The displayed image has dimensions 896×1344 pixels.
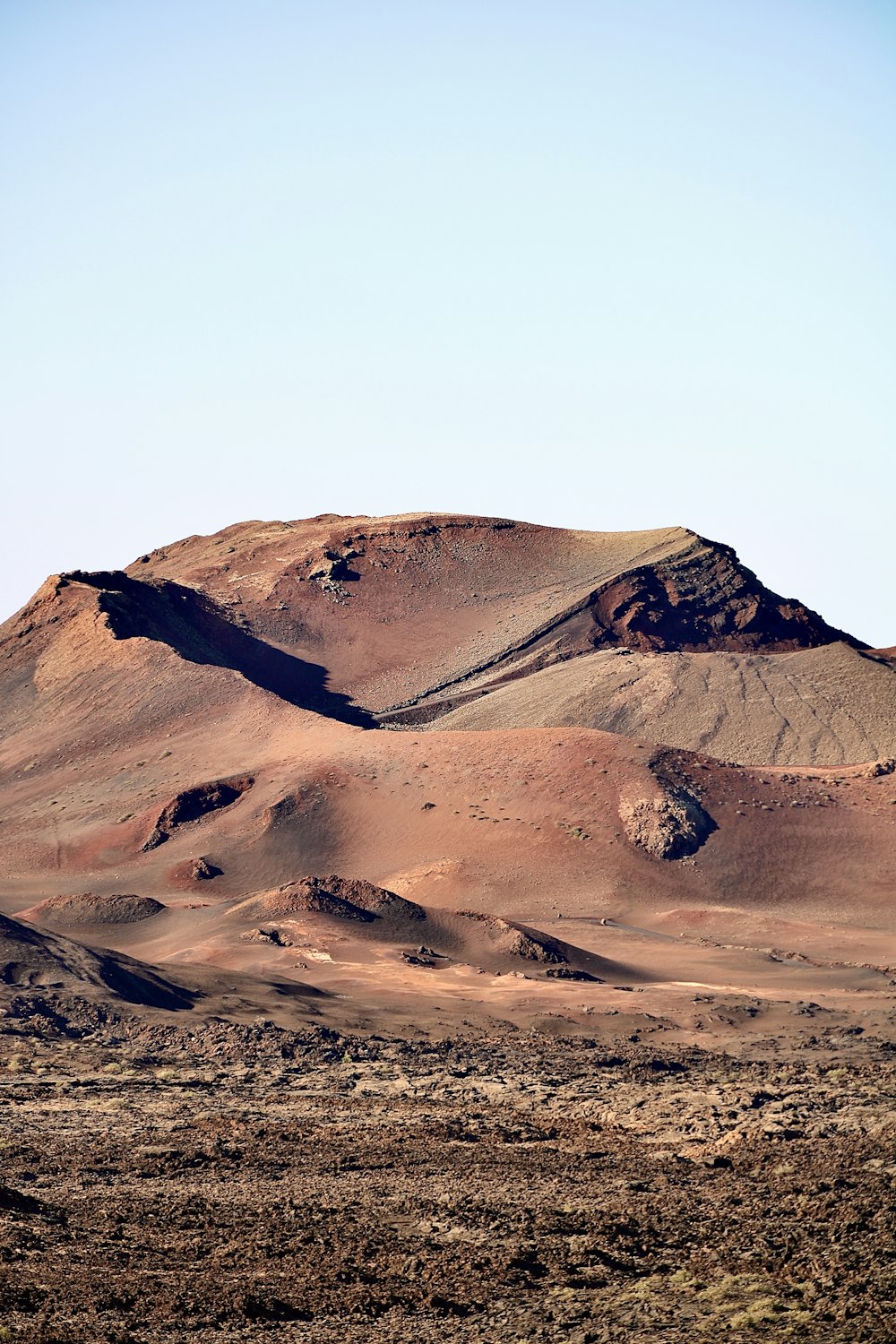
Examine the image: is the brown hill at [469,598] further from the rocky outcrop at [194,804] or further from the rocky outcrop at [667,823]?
the rocky outcrop at [667,823]

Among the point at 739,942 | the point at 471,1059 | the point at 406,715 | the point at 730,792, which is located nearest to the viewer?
the point at 471,1059

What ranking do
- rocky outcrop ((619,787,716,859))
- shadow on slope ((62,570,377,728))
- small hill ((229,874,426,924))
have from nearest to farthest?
small hill ((229,874,426,924)) < rocky outcrop ((619,787,716,859)) < shadow on slope ((62,570,377,728))

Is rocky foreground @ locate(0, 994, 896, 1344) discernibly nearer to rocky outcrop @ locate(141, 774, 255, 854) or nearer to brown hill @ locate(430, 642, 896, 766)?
rocky outcrop @ locate(141, 774, 255, 854)

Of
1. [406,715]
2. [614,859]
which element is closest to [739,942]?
[614,859]

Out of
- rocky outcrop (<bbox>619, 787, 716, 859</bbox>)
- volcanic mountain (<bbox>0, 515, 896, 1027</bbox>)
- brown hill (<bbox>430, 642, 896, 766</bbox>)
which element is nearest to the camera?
volcanic mountain (<bbox>0, 515, 896, 1027</bbox>)

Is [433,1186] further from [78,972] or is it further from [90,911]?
[90,911]

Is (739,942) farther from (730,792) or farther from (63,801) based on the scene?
(63,801)

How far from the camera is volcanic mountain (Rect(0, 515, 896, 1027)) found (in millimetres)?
53688

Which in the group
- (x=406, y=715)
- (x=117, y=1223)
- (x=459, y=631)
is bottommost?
(x=117, y=1223)

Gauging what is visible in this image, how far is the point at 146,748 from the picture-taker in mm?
72688

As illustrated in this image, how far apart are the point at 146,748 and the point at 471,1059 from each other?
44.7 meters

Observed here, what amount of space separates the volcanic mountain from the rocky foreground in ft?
28.2

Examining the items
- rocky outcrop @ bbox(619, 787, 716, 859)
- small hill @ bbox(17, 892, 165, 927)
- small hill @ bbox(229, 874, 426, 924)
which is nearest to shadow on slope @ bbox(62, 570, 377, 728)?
rocky outcrop @ bbox(619, 787, 716, 859)

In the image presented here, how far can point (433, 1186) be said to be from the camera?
20781mm
